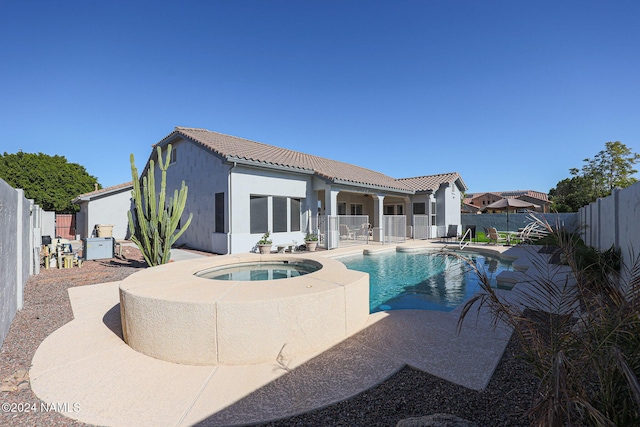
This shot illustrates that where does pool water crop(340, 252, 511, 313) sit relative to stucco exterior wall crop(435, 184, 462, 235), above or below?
below

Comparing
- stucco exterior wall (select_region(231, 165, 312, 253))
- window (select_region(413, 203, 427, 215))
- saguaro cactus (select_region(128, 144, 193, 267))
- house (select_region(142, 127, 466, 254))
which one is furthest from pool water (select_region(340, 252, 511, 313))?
window (select_region(413, 203, 427, 215))

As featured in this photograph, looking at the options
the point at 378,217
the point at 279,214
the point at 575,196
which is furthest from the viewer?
the point at 575,196

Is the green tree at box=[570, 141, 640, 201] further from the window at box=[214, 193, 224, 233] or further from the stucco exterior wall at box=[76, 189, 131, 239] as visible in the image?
the stucco exterior wall at box=[76, 189, 131, 239]

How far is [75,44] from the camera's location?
10.9 metres

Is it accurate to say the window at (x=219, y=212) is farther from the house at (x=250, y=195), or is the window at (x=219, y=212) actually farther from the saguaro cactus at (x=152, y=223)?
the saguaro cactus at (x=152, y=223)

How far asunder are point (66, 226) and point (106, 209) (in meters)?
7.87

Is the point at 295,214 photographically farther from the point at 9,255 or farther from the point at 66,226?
the point at 66,226

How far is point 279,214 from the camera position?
14.8m

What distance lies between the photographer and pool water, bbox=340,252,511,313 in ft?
24.5

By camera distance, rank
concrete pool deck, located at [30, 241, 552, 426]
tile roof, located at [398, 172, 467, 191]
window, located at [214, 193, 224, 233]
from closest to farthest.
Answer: concrete pool deck, located at [30, 241, 552, 426]
window, located at [214, 193, 224, 233]
tile roof, located at [398, 172, 467, 191]

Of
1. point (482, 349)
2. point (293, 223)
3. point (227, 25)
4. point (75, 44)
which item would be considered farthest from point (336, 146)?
point (482, 349)

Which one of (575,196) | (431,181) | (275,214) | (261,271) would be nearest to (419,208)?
(431,181)

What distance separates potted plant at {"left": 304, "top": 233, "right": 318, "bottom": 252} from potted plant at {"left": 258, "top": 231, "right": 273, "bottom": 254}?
217 cm

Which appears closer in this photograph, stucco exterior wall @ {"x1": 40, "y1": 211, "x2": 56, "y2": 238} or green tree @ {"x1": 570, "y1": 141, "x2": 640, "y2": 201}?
stucco exterior wall @ {"x1": 40, "y1": 211, "x2": 56, "y2": 238}
